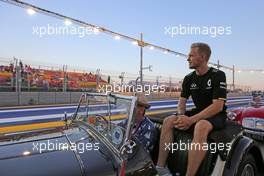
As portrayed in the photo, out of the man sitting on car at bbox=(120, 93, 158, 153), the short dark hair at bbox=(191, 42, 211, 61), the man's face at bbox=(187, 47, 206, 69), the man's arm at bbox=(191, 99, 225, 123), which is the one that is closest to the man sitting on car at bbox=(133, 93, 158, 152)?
the man sitting on car at bbox=(120, 93, 158, 153)

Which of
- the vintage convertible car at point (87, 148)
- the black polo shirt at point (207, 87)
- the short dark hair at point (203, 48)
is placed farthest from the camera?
the short dark hair at point (203, 48)

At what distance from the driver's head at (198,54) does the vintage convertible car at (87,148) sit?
1.21m

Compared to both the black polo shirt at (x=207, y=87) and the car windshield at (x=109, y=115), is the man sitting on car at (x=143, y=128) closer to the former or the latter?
the car windshield at (x=109, y=115)

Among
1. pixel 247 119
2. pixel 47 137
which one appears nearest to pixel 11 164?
pixel 47 137

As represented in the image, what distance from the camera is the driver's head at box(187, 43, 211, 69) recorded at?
3.40 meters

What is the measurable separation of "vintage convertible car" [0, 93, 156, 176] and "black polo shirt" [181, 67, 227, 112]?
1213mm

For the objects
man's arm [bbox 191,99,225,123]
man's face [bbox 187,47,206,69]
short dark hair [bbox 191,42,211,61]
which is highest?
short dark hair [bbox 191,42,211,61]

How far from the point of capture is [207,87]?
3385 millimetres

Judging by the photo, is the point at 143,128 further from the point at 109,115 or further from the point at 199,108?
the point at 199,108

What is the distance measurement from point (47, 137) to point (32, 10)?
1177 cm

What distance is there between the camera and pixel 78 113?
302cm

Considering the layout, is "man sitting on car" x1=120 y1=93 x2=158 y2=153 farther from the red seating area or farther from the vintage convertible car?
the red seating area

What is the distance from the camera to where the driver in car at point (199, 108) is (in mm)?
2910

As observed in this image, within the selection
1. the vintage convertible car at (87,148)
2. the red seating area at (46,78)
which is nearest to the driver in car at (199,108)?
the vintage convertible car at (87,148)
